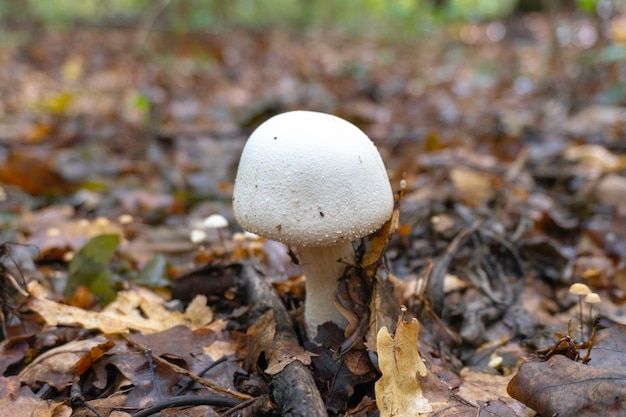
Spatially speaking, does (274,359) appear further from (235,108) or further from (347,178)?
(235,108)

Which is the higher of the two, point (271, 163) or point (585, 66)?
point (271, 163)

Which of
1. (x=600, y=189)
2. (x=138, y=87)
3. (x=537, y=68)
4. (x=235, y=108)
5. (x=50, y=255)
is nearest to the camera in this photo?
(x=50, y=255)

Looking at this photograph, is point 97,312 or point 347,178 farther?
point 97,312

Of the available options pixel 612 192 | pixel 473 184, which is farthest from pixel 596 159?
pixel 473 184

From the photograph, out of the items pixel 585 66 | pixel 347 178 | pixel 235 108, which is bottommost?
pixel 235 108

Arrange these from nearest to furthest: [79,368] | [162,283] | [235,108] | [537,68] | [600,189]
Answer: [79,368] → [162,283] → [600,189] → [235,108] → [537,68]

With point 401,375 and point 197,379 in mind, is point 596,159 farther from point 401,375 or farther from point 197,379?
point 197,379

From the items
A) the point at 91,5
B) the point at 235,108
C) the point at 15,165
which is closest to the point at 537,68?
the point at 235,108
